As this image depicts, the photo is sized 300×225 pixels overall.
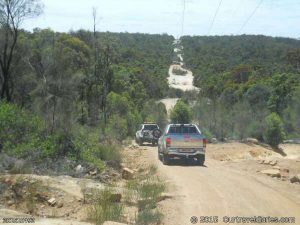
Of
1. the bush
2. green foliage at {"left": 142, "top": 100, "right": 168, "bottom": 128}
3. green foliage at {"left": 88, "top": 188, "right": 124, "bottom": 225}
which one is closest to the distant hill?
green foliage at {"left": 142, "top": 100, "right": 168, "bottom": 128}

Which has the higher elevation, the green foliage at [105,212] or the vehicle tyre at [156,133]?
the green foliage at [105,212]

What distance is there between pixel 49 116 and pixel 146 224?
1657 cm

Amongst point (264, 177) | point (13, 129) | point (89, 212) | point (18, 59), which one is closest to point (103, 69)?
point (18, 59)

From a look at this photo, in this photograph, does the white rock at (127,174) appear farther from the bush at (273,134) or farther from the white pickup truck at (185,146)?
the bush at (273,134)

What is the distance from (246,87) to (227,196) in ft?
289

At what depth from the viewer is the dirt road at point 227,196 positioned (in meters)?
12.2

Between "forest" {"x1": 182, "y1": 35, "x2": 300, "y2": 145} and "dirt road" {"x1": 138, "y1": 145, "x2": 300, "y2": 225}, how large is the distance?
30.9 m

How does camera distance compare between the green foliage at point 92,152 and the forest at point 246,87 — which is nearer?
the green foliage at point 92,152

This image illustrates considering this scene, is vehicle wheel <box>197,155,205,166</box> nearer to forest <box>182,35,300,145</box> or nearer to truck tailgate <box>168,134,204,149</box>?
truck tailgate <box>168,134,204,149</box>

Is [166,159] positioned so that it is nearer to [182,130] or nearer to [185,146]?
[185,146]

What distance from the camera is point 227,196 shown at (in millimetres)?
14391

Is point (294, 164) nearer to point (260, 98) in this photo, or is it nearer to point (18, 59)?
point (18, 59)

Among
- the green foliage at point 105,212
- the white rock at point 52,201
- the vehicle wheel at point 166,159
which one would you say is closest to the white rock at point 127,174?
the vehicle wheel at point 166,159

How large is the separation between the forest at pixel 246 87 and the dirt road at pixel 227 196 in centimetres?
3092
